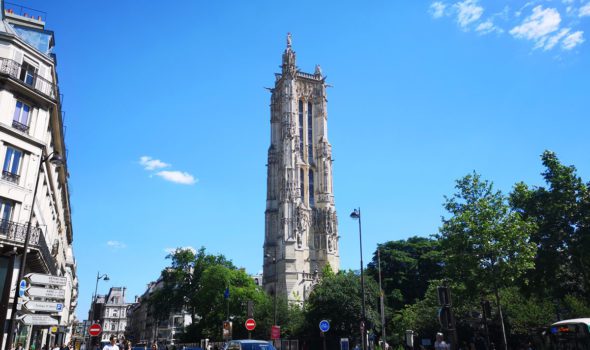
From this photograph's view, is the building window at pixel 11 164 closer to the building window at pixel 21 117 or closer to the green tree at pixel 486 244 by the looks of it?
the building window at pixel 21 117

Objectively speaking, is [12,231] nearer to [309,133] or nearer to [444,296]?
[444,296]

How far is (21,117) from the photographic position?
1933 centimetres

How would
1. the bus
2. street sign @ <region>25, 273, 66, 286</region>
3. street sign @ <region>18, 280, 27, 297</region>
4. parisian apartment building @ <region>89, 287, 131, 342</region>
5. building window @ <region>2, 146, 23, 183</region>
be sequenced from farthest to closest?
1. parisian apartment building @ <region>89, 287, 131, 342</region>
2. building window @ <region>2, 146, 23, 183</region>
3. the bus
4. street sign @ <region>18, 280, 27, 297</region>
5. street sign @ <region>25, 273, 66, 286</region>

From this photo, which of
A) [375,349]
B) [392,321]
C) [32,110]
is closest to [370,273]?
[392,321]

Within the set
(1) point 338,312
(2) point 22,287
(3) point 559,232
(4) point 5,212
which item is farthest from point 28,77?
(1) point 338,312

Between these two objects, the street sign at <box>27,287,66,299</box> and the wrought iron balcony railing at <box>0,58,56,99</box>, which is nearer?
the street sign at <box>27,287,66,299</box>

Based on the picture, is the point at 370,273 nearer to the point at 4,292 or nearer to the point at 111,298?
the point at 4,292

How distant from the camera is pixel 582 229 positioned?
2591 centimetres

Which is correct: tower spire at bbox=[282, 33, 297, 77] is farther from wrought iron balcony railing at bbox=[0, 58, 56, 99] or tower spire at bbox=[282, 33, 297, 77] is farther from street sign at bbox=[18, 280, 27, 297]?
street sign at bbox=[18, 280, 27, 297]

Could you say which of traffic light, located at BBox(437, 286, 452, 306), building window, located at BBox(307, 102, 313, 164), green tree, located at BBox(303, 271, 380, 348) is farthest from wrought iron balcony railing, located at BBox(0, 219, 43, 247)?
building window, located at BBox(307, 102, 313, 164)

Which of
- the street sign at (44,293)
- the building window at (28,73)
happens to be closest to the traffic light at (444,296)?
the street sign at (44,293)

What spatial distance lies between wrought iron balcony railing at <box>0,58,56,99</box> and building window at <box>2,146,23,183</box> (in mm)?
3081

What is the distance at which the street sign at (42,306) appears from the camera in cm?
1212

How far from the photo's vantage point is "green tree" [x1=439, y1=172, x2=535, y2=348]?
23.9m
